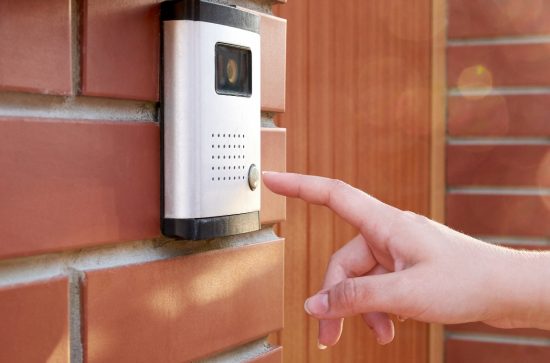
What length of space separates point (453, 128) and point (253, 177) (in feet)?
4.69

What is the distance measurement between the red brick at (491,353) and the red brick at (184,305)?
1359 mm

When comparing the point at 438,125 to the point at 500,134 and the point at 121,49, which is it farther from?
the point at 121,49

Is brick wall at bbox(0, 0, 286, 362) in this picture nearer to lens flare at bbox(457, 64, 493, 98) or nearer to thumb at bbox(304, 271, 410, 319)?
thumb at bbox(304, 271, 410, 319)

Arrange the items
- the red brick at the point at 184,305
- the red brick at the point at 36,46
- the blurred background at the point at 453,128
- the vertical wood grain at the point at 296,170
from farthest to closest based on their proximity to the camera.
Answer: the blurred background at the point at 453,128, the vertical wood grain at the point at 296,170, the red brick at the point at 184,305, the red brick at the point at 36,46

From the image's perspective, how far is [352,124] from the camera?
1.70 metres

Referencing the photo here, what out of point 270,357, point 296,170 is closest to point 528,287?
point 270,357

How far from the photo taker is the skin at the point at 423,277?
0.75 meters

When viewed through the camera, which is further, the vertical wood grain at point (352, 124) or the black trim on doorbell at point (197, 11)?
the vertical wood grain at point (352, 124)

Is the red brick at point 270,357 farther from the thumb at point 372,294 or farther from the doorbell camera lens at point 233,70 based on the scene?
the doorbell camera lens at point 233,70

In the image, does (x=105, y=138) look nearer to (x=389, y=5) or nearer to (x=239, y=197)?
(x=239, y=197)

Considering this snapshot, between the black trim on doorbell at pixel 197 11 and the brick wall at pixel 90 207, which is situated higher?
the black trim on doorbell at pixel 197 11

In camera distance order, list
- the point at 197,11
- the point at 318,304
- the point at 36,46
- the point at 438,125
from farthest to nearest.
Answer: the point at 438,125
the point at 318,304
the point at 197,11
the point at 36,46

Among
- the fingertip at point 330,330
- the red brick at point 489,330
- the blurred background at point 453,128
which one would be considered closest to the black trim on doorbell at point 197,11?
the fingertip at point 330,330

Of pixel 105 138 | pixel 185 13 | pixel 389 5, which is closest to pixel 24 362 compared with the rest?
pixel 105 138
